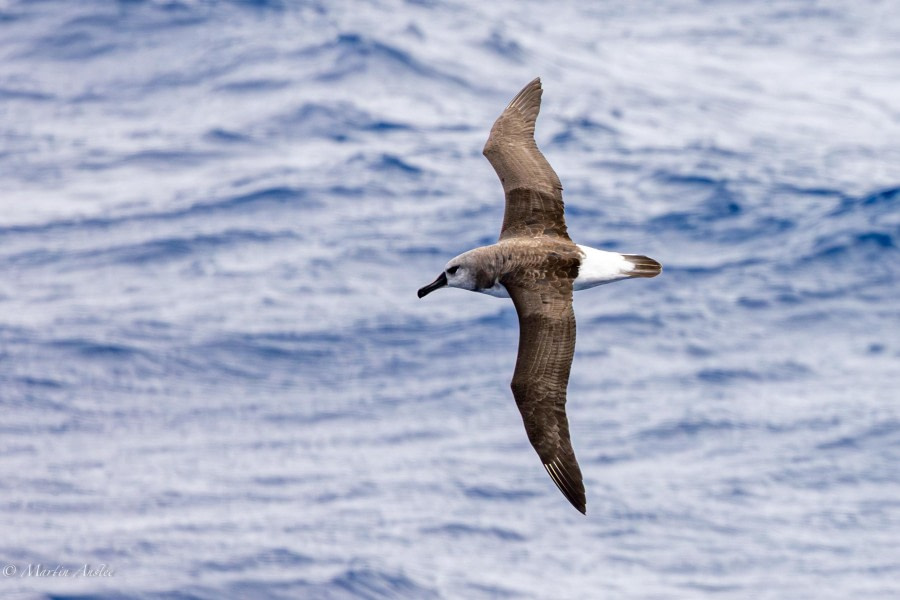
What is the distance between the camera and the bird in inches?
430

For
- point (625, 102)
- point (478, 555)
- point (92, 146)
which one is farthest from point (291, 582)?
point (625, 102)

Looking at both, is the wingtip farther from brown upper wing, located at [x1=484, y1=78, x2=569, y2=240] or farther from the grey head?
brown upper wing, located at [x1=484, y1=78, x2=569, y2=240]

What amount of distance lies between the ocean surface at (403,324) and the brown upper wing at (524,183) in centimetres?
634

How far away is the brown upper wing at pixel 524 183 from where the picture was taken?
12273 mm

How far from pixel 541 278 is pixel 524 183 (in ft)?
4.27

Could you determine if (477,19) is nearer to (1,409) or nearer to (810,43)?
(810,43)

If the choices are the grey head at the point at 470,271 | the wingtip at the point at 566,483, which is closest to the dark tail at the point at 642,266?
the grey head at the point at 470,271

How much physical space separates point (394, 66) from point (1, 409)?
35.2ft

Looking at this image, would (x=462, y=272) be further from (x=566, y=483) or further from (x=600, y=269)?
(x=566, y=483)

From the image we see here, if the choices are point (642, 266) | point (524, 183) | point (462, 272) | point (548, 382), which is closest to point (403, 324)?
point (524, 183)

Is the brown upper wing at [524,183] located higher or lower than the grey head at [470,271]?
higher

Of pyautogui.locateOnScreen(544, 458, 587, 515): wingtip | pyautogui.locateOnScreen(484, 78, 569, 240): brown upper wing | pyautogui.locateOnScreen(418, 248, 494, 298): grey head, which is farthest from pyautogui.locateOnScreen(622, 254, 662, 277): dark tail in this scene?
pyautogui.locateOnScreen(544, 458, 587, 515): wingtip

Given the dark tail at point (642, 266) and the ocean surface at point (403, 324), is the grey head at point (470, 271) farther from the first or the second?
the ocean surface at point (403, 324)

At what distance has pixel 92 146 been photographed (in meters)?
25.8
